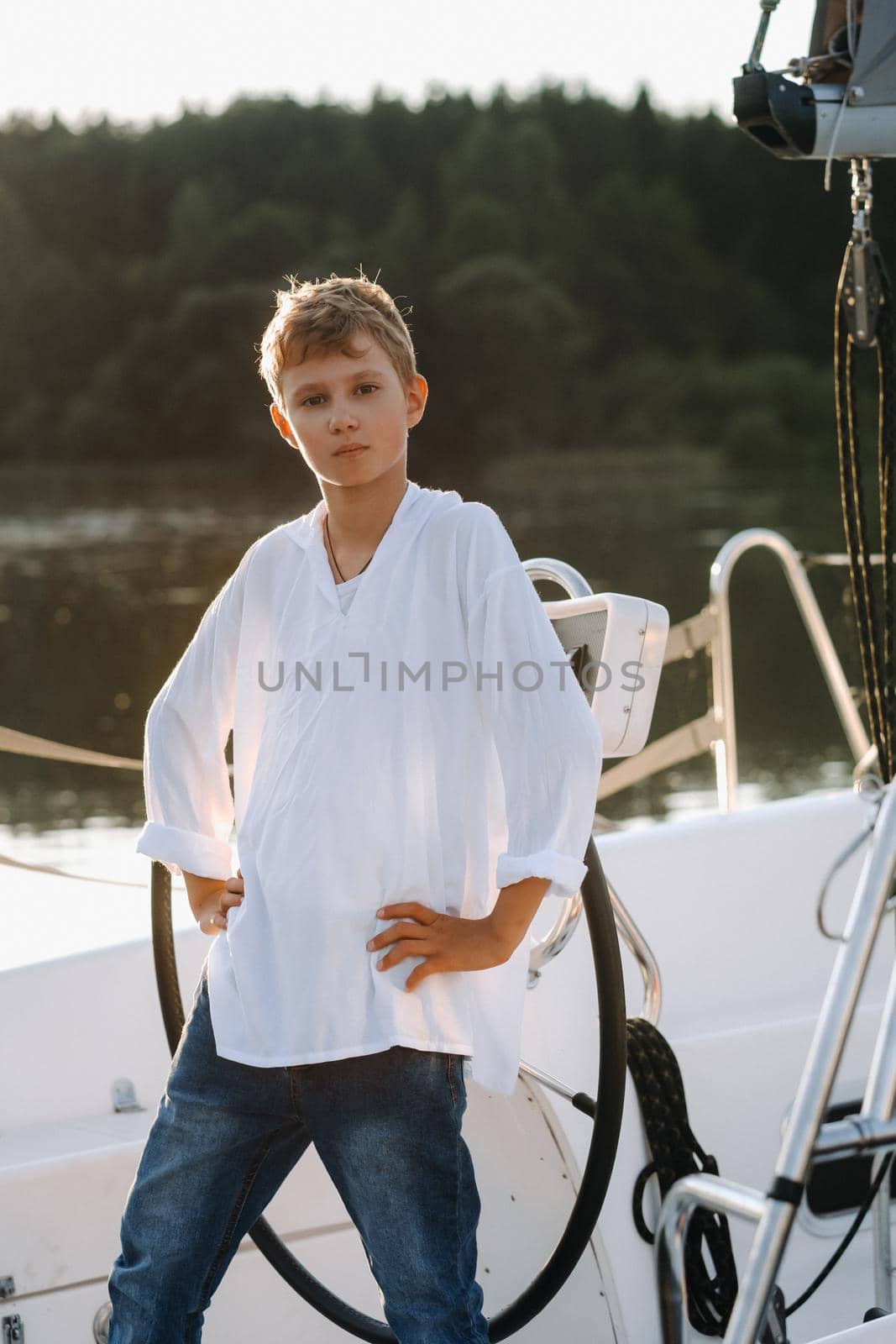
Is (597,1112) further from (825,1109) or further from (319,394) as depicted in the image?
(319,394)

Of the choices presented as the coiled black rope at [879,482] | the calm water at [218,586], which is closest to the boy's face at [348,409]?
the coiled black rope at [879,482]

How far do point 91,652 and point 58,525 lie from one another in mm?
7448

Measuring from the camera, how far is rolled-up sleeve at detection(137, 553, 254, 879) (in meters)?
1.43

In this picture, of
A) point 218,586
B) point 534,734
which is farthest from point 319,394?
point 218,586

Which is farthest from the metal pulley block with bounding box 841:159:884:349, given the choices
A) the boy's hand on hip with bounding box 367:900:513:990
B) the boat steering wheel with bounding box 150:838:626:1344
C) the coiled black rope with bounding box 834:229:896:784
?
the boy's hand on hip with bounding box 367:900:513:990

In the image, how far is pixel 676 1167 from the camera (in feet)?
5.72

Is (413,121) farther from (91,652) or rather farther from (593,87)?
(91,652)

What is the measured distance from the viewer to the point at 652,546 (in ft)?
65.2

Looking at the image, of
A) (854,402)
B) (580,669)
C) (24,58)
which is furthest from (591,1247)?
(24,58)

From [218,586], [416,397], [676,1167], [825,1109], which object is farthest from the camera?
[218,586]

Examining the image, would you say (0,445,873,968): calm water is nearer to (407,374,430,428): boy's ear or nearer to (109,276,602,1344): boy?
(109,276,602,1344): boy

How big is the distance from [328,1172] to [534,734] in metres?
0.39

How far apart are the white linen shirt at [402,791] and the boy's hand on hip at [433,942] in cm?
2

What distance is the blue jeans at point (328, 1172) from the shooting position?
4.17ft
